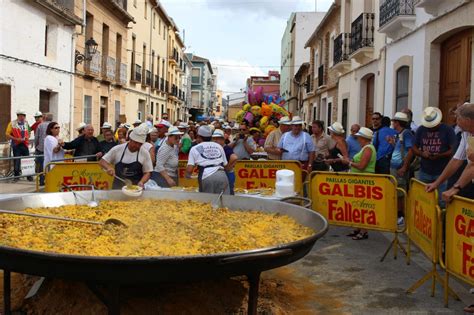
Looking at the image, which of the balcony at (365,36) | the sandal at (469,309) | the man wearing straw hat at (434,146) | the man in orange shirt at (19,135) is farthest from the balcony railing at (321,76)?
the sandal at (469,309)

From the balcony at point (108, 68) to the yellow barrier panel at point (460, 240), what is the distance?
2022 centimetres

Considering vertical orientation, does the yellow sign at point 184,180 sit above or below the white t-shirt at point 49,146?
below

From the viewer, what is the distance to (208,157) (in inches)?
254

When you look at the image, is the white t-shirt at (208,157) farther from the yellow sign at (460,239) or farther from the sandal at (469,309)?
the sandal at (469,309)

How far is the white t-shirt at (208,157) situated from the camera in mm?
6438

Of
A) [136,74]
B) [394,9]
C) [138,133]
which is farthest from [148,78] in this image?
[138,133]

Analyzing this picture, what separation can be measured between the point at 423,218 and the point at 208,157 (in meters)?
2.78

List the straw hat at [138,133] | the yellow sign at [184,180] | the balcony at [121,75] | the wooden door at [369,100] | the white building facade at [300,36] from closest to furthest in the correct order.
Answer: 1. the straw hat at [138,133]
2. the yellow sign at [184,180]
3. the wooden door at [369,100]
4. the balcony at [121,75]
5. the white building facade at [300,36]

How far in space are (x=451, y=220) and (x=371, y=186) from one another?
6.55 ft

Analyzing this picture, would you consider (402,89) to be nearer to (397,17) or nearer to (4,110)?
(397,17)

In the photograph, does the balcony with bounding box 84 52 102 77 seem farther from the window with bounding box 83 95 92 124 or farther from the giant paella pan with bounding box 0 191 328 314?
the giant paella pan with bounding box 0 191 328 314

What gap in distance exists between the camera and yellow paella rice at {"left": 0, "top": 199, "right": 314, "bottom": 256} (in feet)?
10.5

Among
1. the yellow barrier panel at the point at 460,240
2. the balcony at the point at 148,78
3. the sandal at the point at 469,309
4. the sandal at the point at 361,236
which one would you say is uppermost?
the balcony at the point at 148,78

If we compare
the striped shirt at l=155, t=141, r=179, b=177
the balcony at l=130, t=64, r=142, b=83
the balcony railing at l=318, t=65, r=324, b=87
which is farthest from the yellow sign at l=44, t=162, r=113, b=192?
the balcony at l=130, t=64, r=142, b=83
